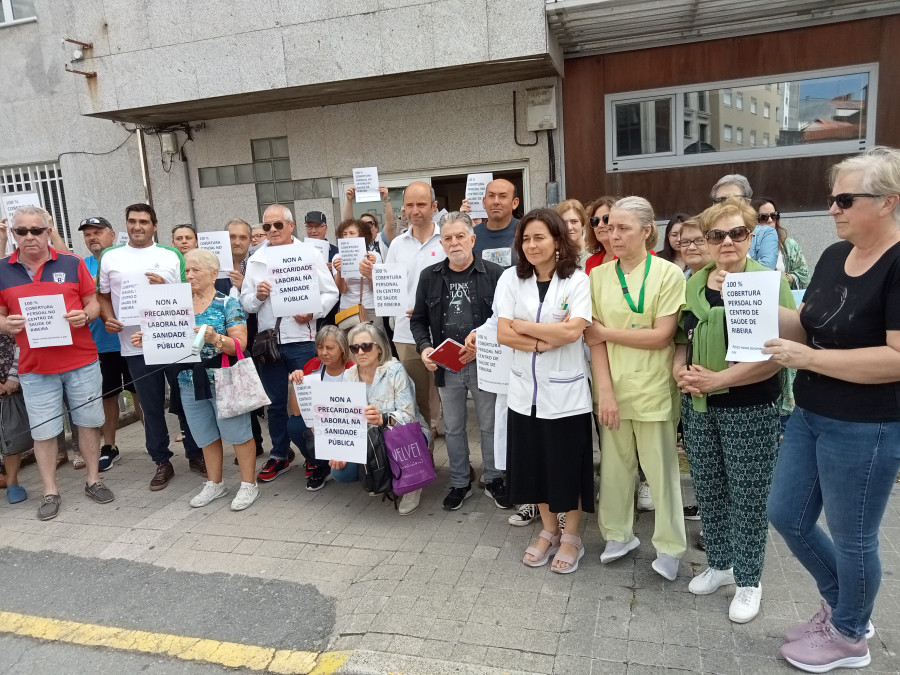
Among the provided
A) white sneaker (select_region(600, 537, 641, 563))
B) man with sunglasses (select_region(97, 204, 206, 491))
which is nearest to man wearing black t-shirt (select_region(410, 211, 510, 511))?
white sneaker (select_region(600, 537, 641, 563))

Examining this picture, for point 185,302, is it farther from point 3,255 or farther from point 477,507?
point 477,507

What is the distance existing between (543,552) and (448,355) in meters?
1.38

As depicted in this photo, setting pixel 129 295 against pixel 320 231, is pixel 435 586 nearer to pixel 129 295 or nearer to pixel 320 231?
pixel 129 295

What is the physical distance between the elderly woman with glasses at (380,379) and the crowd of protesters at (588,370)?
2cm

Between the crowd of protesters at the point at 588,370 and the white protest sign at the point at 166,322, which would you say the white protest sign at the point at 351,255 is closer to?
the crowd of protesters at the point at 588,370

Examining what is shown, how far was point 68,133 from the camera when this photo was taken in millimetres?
10125

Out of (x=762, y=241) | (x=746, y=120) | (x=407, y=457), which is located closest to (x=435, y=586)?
(x=407, y=457)

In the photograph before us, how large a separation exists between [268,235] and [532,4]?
12.4 ft

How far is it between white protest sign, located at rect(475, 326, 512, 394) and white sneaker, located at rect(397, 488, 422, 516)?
3.51ft

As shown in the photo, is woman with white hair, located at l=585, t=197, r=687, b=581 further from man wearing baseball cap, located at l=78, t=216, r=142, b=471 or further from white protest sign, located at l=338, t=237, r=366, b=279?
man wearing baseball cap, located at l=78, t=216, r=142, b=471

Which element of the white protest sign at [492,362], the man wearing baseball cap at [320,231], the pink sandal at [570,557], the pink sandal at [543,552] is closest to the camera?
the pink sandal at [570,557]

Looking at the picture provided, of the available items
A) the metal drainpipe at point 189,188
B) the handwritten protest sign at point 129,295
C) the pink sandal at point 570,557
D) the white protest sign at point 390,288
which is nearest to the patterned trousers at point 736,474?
the pink sandal at point 570,557


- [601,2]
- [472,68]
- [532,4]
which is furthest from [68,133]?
[601,2]

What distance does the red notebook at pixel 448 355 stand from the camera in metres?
4.16
